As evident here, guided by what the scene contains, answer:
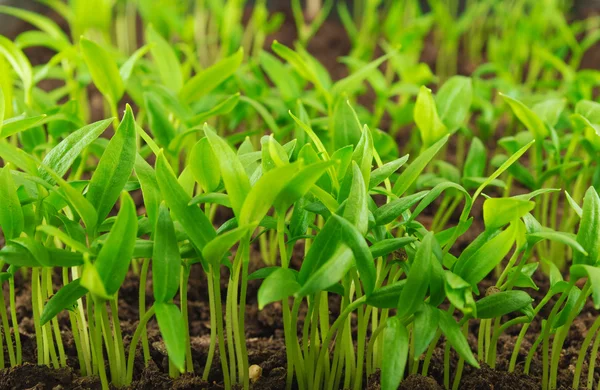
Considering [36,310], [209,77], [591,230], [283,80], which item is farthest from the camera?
[283,80]

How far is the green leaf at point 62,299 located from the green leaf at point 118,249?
1.8 inches

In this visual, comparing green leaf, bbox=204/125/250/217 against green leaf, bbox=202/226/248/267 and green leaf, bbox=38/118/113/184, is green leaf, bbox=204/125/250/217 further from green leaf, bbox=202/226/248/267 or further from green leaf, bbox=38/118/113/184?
green leaf, bbox=38/118/113/184

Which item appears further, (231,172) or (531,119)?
(531,119)

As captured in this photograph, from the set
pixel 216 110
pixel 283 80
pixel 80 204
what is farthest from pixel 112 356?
pixel 283 80

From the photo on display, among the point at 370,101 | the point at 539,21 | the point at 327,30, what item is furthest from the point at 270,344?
the point at 327,30

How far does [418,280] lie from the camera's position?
0.77 meters

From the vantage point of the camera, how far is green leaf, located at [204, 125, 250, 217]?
79 centimetres

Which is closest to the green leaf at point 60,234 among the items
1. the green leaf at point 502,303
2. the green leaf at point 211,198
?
the green leaf at point 211,198

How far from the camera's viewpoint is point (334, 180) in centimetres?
85

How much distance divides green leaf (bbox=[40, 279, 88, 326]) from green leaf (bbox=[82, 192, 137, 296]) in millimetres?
46

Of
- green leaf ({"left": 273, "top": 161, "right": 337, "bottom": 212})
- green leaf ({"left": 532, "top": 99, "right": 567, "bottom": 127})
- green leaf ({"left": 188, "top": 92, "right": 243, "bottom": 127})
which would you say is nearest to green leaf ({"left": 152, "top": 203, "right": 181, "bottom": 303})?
green leaf ({"left": 273, "top": 161, "right": 337, "bottom": 212})

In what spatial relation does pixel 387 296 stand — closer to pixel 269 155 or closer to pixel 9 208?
pixel 269 155

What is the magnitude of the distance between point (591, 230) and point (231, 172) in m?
0.41

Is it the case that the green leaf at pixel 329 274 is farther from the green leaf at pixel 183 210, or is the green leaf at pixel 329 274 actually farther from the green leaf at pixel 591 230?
the green leaf at pixel 591 230
